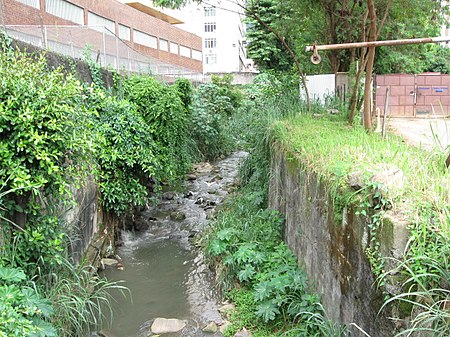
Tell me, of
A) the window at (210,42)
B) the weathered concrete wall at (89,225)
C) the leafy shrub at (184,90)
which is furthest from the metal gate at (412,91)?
the window at (210,42)

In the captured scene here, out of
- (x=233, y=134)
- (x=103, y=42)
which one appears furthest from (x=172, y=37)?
(x=103, y=42)

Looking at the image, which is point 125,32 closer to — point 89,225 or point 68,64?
point 68,64

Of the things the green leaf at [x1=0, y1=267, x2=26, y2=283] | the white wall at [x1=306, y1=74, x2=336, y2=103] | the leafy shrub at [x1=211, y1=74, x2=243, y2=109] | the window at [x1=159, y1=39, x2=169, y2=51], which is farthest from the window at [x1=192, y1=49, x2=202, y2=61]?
the green leaf at [x1=0, y1=267, x2=26, y2=283]

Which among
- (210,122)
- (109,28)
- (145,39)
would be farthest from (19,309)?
(145,39)

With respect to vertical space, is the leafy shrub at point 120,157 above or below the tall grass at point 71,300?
above

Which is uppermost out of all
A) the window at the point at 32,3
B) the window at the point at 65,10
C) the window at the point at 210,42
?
the window at the point at 210,42

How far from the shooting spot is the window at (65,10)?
21500 mm

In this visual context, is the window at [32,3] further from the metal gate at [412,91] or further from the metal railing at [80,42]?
the metal gate at [412,91]

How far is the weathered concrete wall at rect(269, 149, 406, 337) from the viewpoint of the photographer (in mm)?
3111

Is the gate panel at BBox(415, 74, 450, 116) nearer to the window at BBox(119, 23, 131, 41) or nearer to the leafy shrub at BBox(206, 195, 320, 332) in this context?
the leafy shrub at BBox(206, 195, 320, 332)

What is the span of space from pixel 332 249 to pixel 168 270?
151 inches

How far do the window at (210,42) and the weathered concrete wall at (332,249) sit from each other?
134 ft

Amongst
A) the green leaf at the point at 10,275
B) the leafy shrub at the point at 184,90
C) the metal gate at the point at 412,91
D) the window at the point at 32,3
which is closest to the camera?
the green leaf at the point at 10,275

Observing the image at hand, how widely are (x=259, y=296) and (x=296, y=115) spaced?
4649 mm
